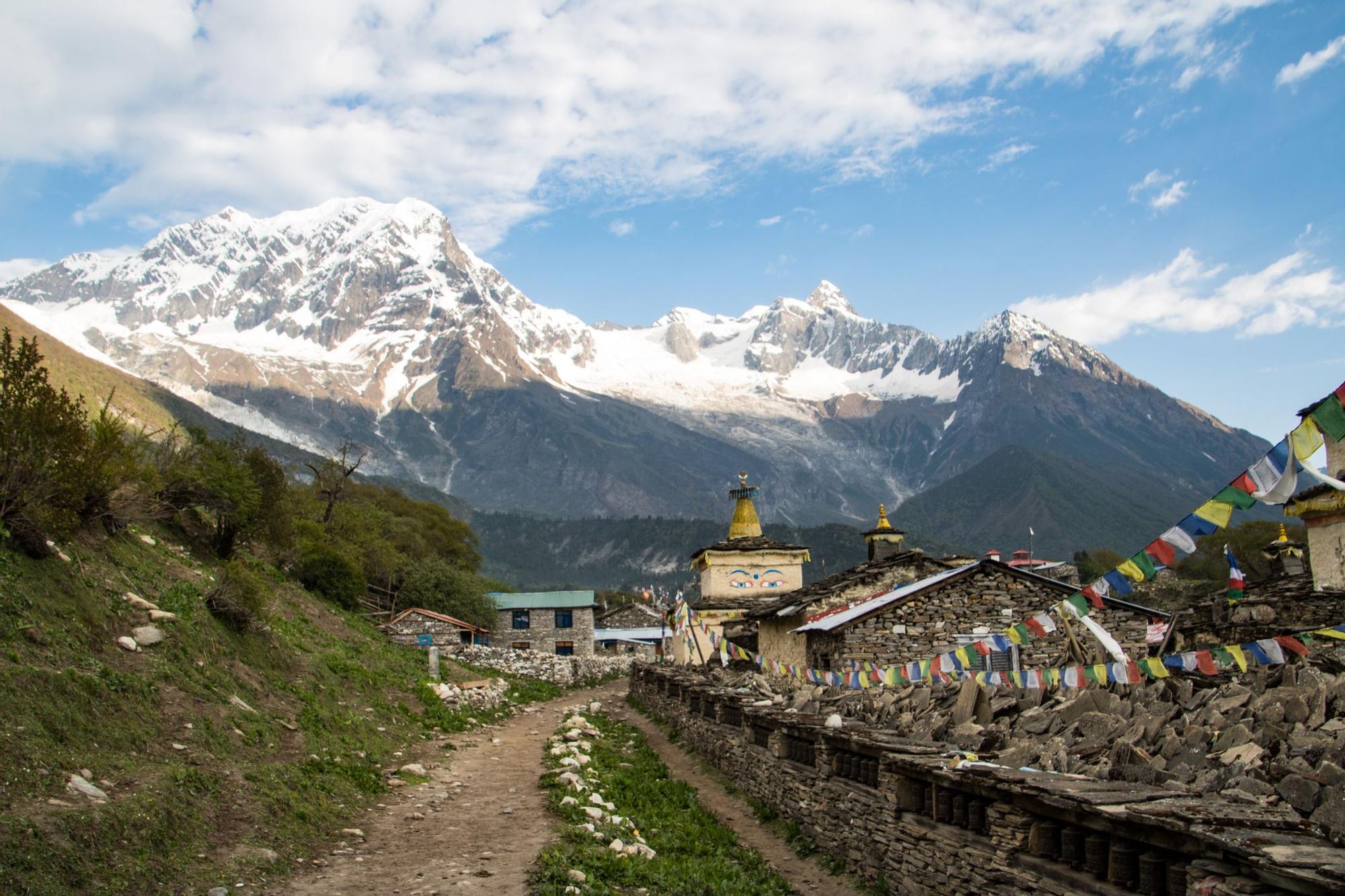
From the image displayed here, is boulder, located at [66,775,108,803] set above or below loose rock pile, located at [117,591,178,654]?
below

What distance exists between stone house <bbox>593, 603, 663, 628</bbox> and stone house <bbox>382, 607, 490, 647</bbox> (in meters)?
35.5

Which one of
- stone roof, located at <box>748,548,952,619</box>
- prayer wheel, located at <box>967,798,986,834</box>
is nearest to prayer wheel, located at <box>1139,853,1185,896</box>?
prayer wheel, located at <box>967,798,986,834</box>

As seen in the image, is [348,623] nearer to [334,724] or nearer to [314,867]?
[334,724]

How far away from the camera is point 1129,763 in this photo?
824cm

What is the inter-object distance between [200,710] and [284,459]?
5753 inches

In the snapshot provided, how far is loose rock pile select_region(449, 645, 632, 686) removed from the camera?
44.2m

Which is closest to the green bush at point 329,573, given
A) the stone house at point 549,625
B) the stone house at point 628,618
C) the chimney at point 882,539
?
the chimney at point 882,539

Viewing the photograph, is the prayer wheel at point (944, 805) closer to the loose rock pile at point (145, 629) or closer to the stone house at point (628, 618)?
the loose rock pile at point (145, 629)

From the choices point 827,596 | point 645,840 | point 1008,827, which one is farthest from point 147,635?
point 827,596

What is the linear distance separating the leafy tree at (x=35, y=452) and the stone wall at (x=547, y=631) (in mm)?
51921

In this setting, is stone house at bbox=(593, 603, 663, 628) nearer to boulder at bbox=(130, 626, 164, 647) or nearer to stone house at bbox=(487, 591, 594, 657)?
stone house at bbox=(487, 591, 594, 657)

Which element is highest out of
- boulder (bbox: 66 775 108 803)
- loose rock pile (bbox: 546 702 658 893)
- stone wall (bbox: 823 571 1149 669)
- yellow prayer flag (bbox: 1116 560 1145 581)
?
yellow prayer flag (bbox: 1116 560 1145 581)

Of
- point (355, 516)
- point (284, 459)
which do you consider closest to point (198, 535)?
point (355, 516)

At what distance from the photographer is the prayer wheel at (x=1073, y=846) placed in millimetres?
7262
